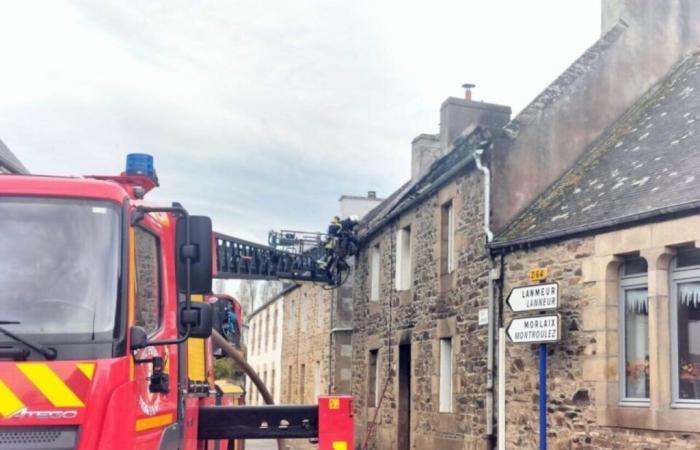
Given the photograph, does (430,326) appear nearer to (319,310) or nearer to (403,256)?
(403,256)

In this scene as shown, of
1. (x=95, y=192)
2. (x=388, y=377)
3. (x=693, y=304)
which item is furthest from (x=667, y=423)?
(x=388, y=377)

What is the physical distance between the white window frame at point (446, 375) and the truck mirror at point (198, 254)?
414 inches

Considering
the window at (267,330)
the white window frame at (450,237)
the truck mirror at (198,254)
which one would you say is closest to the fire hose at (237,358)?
the truck mirror at (198,254)

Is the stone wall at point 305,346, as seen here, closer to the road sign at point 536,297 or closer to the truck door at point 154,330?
the road sign at point 536,297

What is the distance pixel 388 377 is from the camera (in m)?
18.5

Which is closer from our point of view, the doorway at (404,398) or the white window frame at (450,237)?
the white window frame at (450,237)

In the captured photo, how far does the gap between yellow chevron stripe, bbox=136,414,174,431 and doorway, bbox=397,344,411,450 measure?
40.7ft

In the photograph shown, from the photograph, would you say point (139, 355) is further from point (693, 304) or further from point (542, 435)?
point (693, 304)

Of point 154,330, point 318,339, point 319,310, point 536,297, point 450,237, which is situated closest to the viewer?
point 154,330

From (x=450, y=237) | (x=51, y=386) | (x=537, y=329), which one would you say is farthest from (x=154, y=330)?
(x=450, y=237)

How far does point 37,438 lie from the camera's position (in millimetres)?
4242

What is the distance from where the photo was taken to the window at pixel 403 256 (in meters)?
18.7

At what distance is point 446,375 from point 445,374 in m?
0.03

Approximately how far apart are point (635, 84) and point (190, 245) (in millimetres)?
11777
